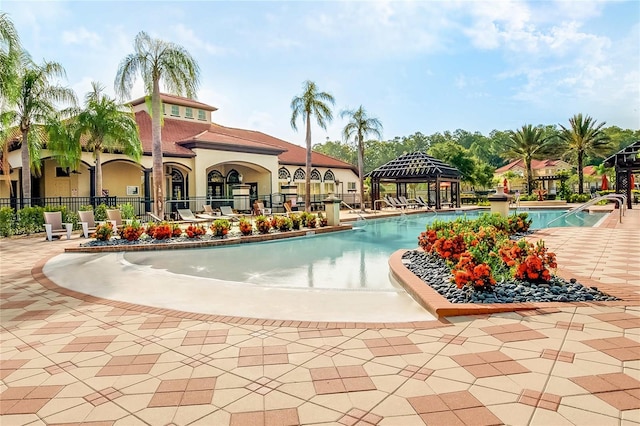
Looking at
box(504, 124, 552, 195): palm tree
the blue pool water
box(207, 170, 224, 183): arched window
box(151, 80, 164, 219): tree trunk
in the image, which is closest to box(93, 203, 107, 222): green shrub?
box(151, 80, 164, 219): tree trunk

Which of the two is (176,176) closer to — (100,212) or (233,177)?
(233,177)

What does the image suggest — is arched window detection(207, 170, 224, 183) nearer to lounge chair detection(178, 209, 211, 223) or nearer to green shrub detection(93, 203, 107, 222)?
lounge chair detection(178, 209, 211, 223)

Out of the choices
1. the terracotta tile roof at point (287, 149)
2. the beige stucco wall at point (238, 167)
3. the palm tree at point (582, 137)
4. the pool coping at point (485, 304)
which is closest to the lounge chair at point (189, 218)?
the beige stucco wall at point (238, 167)

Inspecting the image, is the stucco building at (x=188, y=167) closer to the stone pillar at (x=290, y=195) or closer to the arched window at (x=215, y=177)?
the arched window at (x=215, y=177)

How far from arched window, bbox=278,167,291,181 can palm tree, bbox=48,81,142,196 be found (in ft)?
39.1

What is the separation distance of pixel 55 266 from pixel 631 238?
1255cm

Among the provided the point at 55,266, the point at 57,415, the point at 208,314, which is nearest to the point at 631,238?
the point at 208,314

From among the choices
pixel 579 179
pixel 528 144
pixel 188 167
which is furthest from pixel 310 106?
pixel 579 179

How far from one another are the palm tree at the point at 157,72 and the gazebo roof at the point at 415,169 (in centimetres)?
1546

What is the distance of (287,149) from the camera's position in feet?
96.0

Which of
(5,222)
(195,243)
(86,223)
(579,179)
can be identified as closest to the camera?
(195,243)

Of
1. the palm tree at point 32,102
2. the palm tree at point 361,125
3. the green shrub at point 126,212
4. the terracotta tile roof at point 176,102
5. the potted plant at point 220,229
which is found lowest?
the potted plant at point 220,229

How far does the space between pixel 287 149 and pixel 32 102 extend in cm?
1696

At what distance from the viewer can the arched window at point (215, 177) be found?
83.4 feet
